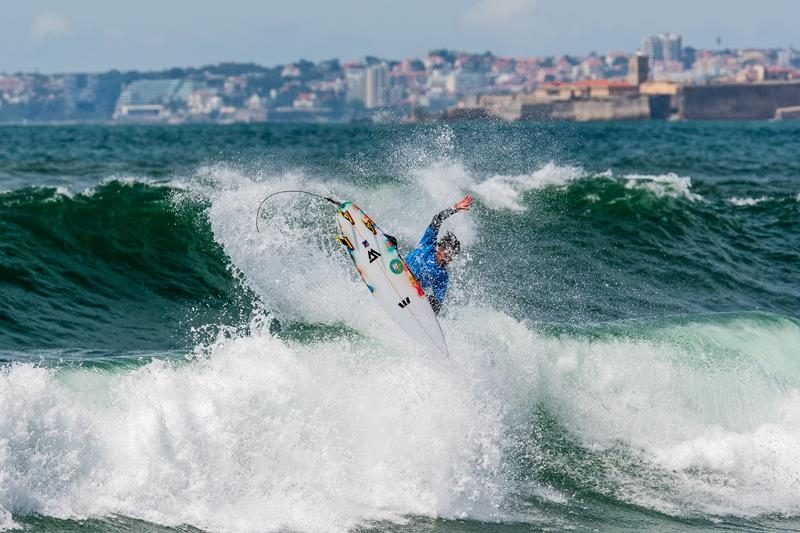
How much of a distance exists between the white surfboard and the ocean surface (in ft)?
0.90

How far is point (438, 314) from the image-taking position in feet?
43.4

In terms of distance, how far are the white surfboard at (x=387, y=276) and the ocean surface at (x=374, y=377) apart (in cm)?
27

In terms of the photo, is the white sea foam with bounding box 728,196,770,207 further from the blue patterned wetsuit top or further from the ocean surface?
the blue patterned wetsuit top

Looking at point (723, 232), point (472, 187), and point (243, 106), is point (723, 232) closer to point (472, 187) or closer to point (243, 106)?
point (472, 187)

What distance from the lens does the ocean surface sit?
33.8 feet

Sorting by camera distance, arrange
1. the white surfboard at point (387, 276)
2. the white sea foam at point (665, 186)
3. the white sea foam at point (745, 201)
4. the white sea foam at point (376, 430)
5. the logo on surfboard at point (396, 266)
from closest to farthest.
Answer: the white sea foam at point (376, 430) < the white surfboard at point (387, 276) < the logo on surfboard at point (396, 266) < the white sea foam at point (665, 186) < the white sea foam at point (745, 201)

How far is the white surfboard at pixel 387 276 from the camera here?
40.2 feet

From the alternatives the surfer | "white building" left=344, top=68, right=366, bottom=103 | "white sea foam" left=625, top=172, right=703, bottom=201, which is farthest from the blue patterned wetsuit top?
"white building" left=344, top=68, right=366, bottom=103

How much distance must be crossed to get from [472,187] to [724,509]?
45.1ft

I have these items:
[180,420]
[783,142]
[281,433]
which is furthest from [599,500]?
[783,142]

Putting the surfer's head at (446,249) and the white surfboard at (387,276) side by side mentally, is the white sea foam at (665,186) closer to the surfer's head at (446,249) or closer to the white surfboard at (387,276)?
the surfer's head at (446,249)

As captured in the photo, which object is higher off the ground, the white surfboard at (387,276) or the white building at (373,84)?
the white building at (373,84)

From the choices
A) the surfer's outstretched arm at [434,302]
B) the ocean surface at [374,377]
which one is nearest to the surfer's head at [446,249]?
the surfer's outstretched arm at [434,302]

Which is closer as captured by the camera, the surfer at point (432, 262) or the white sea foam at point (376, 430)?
the white sea foam at point (376, 430)
